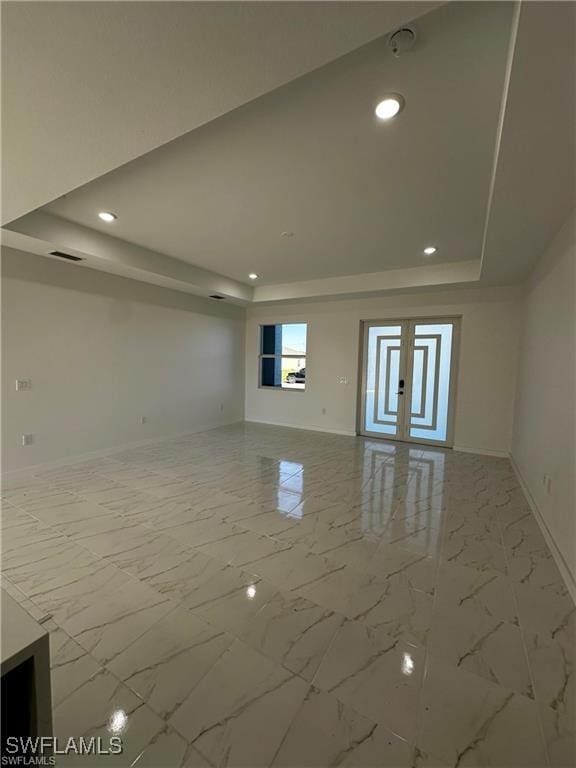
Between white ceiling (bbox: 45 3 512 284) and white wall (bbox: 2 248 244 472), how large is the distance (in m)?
1.00

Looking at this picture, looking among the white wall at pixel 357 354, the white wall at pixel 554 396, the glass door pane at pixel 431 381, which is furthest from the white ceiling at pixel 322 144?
the glass door pane at pixel 431 381

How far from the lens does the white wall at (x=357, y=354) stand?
4.87 m

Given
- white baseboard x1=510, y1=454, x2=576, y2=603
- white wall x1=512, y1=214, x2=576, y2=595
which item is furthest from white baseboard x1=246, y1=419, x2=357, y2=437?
white baseboard x1=510, y1=454, x2=576, y2=603

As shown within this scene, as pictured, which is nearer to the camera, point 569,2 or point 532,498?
point 569,2

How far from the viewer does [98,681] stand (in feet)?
4.59

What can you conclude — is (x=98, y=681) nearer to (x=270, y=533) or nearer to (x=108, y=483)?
(x=270, y=533)

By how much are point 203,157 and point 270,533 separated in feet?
→ 9.40

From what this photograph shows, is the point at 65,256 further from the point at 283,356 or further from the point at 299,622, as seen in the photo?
the point at 299,622

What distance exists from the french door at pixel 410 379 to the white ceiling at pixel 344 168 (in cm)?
142

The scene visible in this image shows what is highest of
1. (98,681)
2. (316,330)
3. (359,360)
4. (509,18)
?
(509,18)

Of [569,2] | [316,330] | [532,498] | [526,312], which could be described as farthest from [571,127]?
[316,330]

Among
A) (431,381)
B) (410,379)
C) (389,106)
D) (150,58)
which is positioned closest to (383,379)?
(410,379)

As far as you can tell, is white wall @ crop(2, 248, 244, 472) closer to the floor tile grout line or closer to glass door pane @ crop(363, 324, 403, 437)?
glass door pane @ crop(363, 324, 403, 437)

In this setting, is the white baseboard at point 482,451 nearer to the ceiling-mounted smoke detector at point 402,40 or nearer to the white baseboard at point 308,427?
the white baseboard at point 308,427
